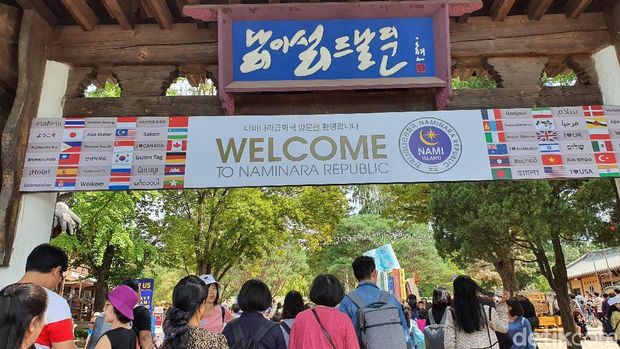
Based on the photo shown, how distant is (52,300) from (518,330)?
415 centimetres

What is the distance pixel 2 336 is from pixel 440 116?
Answer: 368 centimetres

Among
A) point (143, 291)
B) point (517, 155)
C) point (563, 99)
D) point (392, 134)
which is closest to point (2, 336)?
point (392, 134)

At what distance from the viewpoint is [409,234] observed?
30.4m

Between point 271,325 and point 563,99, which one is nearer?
point 271,325

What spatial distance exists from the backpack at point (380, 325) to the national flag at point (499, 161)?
1.75 metres

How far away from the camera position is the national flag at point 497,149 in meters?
4.06

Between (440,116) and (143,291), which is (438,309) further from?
(143,291)

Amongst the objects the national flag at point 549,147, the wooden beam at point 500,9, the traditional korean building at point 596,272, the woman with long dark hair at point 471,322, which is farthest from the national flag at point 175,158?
the traditional korean building at point 596,272

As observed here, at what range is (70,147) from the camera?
4125mm

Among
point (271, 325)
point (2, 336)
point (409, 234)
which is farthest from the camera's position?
point (409, 234)

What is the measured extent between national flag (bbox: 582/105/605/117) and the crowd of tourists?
219 centimetres

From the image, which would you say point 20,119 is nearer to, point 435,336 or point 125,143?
point 125,143

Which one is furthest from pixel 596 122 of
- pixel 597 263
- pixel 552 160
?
pixel 597 263

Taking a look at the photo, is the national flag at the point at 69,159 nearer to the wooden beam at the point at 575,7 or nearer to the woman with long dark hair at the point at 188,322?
the woman with long dark hair at the point at 188,322
